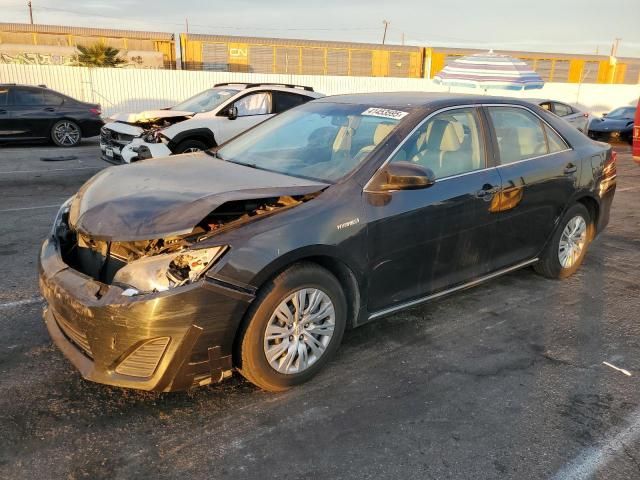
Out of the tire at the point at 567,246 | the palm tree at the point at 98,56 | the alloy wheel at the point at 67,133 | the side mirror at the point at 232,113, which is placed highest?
the palm tree at the point at 98,56

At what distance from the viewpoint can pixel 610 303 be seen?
455 centimetres

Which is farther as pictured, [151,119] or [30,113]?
[30,113]

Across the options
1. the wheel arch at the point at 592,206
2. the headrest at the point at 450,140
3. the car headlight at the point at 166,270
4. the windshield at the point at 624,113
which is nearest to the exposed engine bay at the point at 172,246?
the car headlight at the point at 166,270

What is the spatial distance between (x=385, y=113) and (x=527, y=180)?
1303mm

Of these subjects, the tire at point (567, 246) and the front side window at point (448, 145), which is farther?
the tire at point (567, 246)

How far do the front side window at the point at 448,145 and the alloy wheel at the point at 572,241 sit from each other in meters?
1.41

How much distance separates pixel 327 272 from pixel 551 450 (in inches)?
57.0

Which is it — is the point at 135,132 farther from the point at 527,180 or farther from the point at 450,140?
the point at 527,180

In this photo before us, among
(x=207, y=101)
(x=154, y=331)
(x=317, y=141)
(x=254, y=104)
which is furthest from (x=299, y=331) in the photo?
(x=207, y=101)

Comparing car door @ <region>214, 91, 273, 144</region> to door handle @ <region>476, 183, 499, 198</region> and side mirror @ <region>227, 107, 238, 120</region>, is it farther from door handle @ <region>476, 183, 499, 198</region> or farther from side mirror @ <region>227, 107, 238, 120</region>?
door handle @ <region>476, 183, 499, 198</region>

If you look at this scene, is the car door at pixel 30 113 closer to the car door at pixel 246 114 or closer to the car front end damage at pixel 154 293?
the car door at pixel 246 114

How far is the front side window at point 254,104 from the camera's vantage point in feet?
34.2

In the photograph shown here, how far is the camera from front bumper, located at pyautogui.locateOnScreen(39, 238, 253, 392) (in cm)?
261

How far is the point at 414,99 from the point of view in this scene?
4.06 meters
